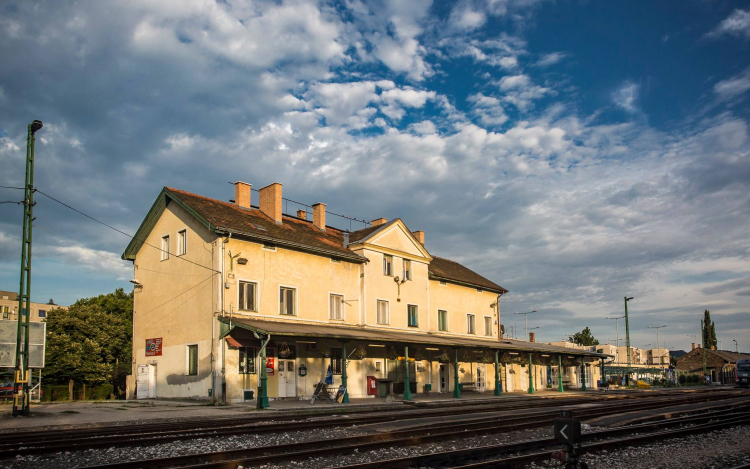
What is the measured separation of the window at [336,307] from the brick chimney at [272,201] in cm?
460

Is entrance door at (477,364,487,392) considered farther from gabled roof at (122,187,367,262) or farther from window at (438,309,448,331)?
gabled roof at (122,187,367,262)

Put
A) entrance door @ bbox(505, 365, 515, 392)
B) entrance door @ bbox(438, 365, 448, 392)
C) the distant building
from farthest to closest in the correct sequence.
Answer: the distant building
entrance door @ bbox(505, 365, 515, 392)
entrance door @ bbox(438, 365, 448, 392)

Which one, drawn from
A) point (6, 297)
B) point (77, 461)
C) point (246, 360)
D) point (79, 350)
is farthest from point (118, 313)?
point (6, 297)

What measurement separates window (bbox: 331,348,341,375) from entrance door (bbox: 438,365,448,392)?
31.4 ft

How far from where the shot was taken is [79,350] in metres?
39.8

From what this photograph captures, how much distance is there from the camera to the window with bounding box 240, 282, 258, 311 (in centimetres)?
2553

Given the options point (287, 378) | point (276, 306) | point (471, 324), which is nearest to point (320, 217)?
point (276, 306)

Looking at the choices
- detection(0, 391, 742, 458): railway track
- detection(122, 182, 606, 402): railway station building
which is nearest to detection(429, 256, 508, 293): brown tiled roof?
detection(122, 182, 606, 402): railway station building

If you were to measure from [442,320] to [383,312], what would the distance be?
599 centimetres

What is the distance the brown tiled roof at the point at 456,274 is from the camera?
37.5 meters

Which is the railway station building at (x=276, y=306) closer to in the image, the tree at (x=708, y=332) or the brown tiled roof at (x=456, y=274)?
the brown tiled roof at (x=456, y=274)

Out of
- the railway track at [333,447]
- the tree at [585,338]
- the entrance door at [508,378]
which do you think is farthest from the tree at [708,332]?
the railway track at [333,447]

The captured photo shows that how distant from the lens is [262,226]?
2794 centimetres

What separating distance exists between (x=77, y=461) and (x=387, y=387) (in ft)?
69.3
